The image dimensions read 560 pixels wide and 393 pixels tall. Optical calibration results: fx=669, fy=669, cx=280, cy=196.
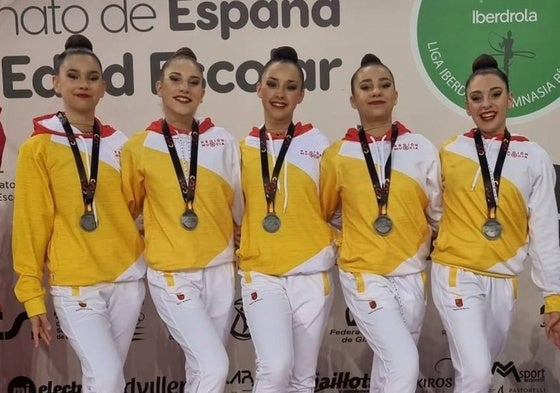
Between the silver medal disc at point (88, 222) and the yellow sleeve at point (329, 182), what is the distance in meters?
1.18

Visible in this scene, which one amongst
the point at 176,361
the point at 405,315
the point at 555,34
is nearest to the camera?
the point at 405,315

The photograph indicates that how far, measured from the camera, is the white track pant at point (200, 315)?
318 cm

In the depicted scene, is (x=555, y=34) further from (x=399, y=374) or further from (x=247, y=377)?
(x=247, y=377)

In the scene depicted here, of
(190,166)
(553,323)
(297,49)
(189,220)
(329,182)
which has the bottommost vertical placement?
(553,323)

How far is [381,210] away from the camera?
3.41 metres

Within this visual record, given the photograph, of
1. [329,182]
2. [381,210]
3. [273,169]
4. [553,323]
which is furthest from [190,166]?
[553,323]

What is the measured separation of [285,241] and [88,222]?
985 millimetres

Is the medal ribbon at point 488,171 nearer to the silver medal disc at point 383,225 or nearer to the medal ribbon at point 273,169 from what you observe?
the silver medal disc at point 383,225

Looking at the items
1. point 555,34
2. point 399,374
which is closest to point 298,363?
point 399,374

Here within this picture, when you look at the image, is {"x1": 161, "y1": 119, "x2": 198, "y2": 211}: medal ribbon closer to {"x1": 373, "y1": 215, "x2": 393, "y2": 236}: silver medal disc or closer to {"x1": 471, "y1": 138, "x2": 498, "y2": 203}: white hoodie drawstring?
{"x1": 373, "y1": 215, "x2": 393, "y2": 236}: silver medal disc

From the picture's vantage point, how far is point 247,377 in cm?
463

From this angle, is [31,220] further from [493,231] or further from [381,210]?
[493,231]

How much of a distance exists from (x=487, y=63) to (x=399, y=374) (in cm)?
173

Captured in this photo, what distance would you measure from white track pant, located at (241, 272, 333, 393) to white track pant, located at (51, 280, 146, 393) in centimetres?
60
